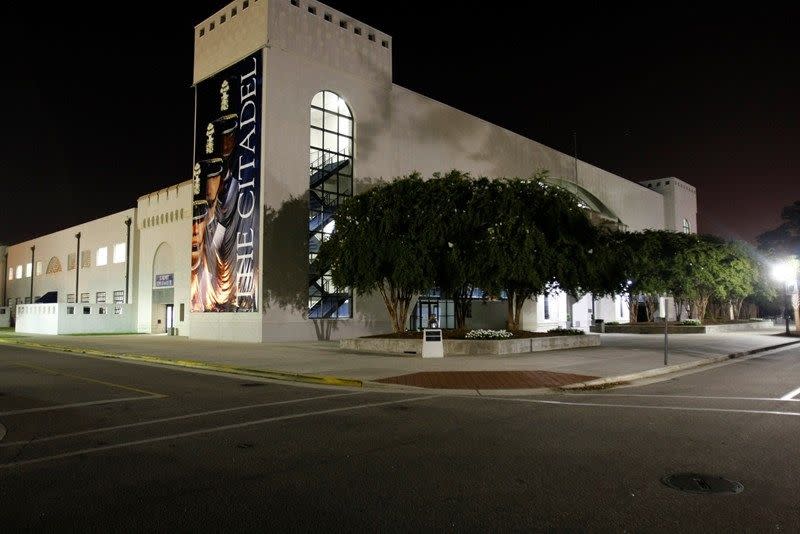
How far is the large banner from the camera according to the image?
114ft

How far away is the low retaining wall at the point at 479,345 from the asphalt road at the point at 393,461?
10.0 meters

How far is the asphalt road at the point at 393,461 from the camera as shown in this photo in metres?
5.11

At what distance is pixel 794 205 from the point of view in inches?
2923

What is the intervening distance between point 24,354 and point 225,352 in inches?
334

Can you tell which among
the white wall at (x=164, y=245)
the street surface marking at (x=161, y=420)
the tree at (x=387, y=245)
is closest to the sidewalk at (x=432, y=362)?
the street surface marking at (x=161, y=420)

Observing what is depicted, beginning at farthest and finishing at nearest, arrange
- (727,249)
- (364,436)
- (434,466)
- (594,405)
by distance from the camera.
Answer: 1. (727,249)
2. (594,405)
3. (364,436)
4. (434,466)

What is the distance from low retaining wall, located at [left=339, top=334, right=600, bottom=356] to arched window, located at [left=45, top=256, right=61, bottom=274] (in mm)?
49303

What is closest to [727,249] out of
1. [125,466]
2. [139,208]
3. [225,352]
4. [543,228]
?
[543,228]

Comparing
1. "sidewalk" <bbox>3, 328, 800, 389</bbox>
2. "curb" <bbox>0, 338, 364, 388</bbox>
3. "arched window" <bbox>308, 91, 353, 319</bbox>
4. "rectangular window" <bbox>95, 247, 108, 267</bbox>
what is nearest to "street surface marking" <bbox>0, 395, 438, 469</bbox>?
"curb" <bbox>0, 338, 364, 388</bbox>

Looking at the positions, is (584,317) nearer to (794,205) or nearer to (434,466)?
(794,205)

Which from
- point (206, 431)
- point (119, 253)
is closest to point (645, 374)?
point (206, 431)

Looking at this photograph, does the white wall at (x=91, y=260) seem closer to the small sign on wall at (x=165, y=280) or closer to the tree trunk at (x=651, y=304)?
the small sign on wall at (x=165, y=280)

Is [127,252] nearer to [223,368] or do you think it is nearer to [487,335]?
[223,368]

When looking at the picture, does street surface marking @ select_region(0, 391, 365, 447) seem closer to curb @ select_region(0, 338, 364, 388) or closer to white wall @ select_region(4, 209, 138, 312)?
curb @ select_region(0, 338, 364, 388)
